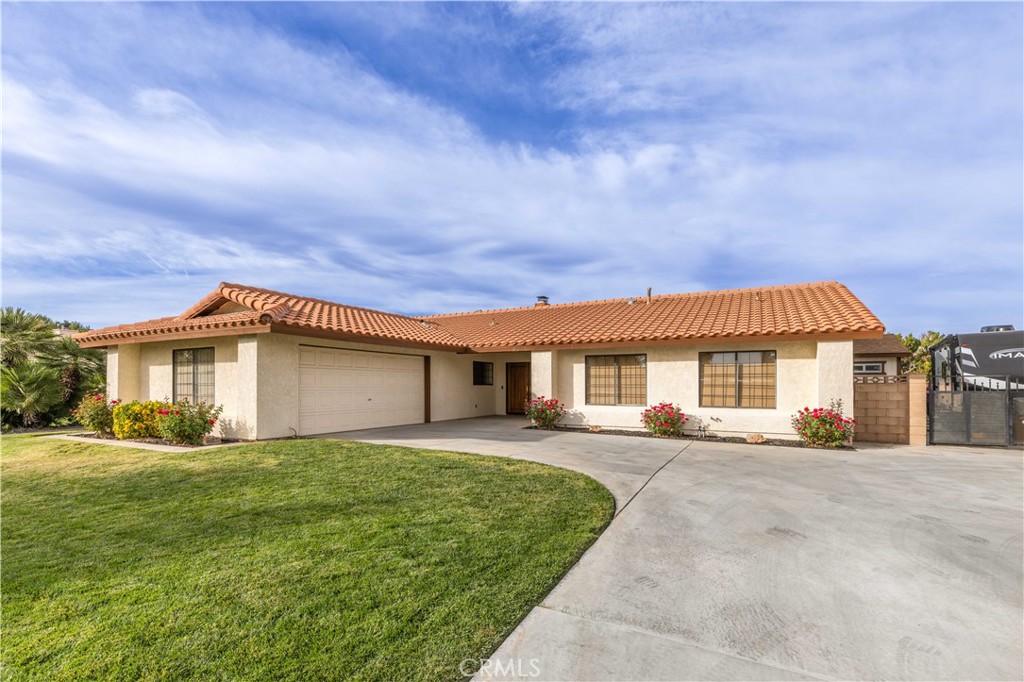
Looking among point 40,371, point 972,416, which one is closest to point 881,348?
point 972,416

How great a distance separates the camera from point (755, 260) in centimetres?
2327

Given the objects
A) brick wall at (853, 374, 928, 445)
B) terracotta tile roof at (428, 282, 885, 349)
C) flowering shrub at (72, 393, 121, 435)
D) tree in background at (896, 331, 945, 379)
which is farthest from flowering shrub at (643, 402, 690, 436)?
tree in background at (896, 331, 945, 379)

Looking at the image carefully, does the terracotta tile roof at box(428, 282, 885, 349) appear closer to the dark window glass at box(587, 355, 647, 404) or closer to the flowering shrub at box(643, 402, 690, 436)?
the dark window glass at box(587, 355, 647, 404)

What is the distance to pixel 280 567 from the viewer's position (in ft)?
13.5

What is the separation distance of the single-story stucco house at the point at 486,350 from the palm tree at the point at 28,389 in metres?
2.02

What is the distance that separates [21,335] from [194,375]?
873 centimetres

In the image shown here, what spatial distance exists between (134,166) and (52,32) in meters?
3.44

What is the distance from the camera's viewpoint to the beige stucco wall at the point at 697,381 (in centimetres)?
1212

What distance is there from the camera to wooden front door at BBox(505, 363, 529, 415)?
67.1ft

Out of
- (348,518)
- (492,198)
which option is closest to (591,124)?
(492,198)

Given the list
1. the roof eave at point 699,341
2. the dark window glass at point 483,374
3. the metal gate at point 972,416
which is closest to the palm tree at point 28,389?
the dark window glass at point 483,374

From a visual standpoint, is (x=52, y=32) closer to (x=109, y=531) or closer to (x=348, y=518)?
(x=109, y=531)

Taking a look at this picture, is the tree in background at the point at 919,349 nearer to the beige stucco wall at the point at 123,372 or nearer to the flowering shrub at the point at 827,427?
the flowering shrub at the point at 827,427

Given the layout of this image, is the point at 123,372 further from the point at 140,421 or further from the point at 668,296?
the point at 668,296
